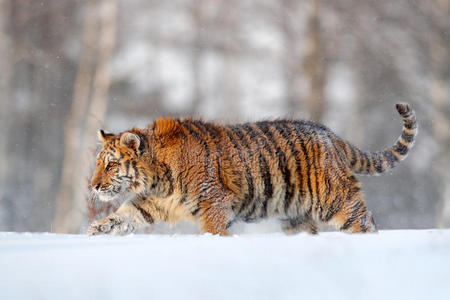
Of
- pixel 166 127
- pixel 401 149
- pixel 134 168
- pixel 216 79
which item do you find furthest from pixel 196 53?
pixel 134 168

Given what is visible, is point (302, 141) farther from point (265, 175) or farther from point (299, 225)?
point (299, 225)

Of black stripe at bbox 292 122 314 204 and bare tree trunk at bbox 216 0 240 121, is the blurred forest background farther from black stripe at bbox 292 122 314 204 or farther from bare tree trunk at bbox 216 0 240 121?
black stripe at bbox 292 122 314 204

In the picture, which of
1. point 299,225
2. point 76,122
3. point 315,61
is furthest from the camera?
point 76,122

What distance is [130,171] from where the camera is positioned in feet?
15.0

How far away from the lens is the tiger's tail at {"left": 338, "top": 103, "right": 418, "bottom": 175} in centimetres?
511

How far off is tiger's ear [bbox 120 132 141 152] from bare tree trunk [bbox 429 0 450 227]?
9.42 meters

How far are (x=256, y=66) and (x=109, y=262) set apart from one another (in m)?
11.3

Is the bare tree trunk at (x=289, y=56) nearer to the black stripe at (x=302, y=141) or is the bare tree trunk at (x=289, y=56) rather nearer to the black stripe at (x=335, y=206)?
the black stripe at (x=302, y=141)

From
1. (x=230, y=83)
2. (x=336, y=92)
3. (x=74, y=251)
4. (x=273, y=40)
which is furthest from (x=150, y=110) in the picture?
(x=74, y=251)

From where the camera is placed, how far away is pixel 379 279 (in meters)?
2.17

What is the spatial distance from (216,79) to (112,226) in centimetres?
967

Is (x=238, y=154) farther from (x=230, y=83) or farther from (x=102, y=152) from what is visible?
(x=230, y=83)

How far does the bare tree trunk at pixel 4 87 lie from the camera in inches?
536

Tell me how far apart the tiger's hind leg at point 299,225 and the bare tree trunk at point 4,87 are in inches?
406
